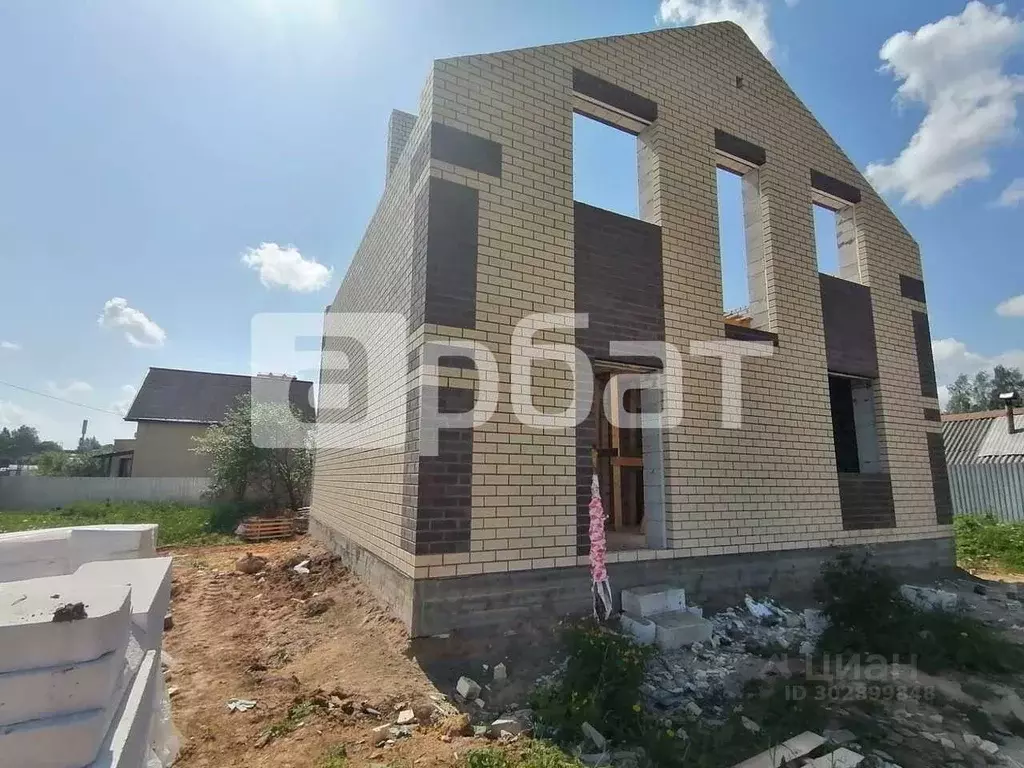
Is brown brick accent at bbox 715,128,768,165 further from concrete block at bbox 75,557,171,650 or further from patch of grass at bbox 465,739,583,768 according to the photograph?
concrete block at bbox 75,557,171,650

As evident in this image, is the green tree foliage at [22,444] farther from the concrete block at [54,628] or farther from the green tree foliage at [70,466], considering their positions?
the concrete block at [54,628]

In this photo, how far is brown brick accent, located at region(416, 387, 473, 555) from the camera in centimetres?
379

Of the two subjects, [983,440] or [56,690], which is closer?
[56,690]

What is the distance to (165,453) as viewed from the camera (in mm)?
19938

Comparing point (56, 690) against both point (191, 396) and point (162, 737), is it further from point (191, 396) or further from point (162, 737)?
point (191, 396)

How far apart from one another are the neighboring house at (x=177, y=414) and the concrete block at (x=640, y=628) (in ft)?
57.6

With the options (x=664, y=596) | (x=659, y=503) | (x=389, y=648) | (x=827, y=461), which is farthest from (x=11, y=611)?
(x=827, y=461)

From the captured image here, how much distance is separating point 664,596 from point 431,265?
134 inches

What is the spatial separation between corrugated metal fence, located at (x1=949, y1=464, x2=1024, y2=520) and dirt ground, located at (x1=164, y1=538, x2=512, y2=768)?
13.5 m

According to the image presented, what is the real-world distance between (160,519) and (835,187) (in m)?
16.7

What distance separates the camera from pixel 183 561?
925cm

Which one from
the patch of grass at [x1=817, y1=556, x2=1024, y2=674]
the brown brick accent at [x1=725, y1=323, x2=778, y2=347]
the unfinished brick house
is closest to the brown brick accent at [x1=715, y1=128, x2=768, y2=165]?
the unfinished brick house

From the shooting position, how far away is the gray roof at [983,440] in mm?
16359

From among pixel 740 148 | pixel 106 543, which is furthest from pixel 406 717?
pixel 740 148
